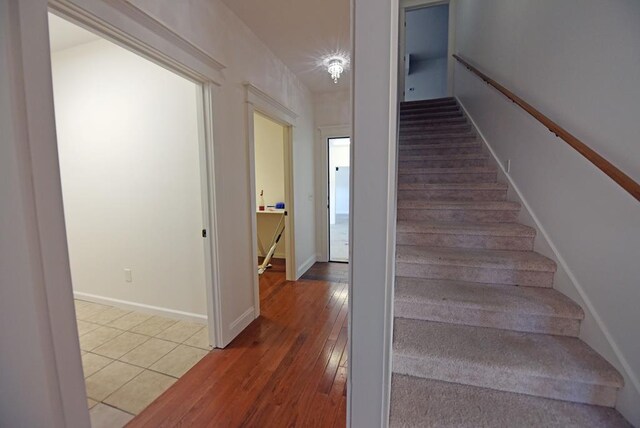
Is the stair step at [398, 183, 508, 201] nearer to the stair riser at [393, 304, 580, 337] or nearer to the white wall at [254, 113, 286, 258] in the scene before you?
the stair riser at [393, 304, 580, 337]

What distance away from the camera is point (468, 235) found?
205 centimetres

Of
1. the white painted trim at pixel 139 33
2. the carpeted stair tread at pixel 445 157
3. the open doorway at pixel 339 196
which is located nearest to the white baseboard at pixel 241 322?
the white painted trim at pixel 139 33

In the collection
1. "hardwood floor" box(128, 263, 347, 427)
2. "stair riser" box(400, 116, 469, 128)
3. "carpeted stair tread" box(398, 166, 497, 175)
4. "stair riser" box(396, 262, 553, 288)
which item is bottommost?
"hardwood floor" box(128, 263, 347, 427)

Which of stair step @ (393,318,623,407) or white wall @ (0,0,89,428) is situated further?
stair step @ (393,318,623,407)

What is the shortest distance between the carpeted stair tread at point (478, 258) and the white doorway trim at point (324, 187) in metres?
2.37

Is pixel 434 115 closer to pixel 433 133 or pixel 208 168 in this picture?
pixel 433 133

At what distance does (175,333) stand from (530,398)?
2.52m

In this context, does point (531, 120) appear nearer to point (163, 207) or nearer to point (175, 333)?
point (163, 207)

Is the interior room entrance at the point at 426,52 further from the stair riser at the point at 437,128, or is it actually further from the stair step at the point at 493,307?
the stair step at the point at 493,307

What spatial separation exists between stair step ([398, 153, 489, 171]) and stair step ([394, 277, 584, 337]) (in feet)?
4.87

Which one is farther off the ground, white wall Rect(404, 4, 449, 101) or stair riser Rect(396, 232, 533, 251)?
white wall Rect(404, 4, 449, 101)

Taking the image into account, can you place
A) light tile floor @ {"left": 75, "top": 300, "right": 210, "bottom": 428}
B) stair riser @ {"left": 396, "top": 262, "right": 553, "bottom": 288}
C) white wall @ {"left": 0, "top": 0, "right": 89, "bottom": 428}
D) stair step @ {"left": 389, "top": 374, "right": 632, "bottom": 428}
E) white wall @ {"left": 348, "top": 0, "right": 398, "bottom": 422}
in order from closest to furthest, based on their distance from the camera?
1. white wall @ {"left": 348, "top": 0, "right": 398, "bottom": 422}
2. white wall @ {"left": 0, "top": 0, "right": 89, "bottom": 428}
3. stair step @ {"left": 389, "top": 374, "right": 632, "bottom": 428}
4. light tile floor @ {"left": 75, "top": 300, "right": 210, "bottom": 428}
5. stair riser @ {"left": 396, "top": 262, "right": 553, "bottom": 288}

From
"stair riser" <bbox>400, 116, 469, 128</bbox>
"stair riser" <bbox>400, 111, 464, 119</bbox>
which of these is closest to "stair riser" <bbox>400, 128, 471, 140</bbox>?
"stair riser" <bbox>400, 116, 469, 128</bbox>

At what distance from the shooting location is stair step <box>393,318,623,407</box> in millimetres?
1222
